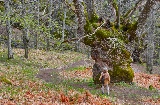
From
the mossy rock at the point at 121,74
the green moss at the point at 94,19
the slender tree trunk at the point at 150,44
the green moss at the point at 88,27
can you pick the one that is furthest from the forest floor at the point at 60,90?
the slender tree trunk at the point at 150,44

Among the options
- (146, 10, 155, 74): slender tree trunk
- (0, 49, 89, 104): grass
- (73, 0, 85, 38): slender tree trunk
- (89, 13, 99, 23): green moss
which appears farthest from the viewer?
(146, 10, 155, 74): slender tree trunk

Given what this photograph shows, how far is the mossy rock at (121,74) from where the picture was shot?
2048 centimetres

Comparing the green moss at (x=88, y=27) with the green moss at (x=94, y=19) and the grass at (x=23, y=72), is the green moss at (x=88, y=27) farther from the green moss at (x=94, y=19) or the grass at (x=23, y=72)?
the grass at (x=23, y=72)

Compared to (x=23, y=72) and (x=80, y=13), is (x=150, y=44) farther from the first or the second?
(x=23, y=72)

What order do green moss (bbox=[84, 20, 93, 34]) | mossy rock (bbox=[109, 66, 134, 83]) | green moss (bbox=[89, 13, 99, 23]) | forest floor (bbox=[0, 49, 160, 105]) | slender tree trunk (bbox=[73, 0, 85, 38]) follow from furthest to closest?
1. green moss (bbox=[89, 13, 99, 23])
2. mossy rock (bbox=[109, 66, 134, 83])
3. green moss (bbox=[84, 20, 93, 34])
4. slender tree trunk (bbox=[73, 0, 85, 38])
5. forest floor (bbox=[0, 49, 160, 105])

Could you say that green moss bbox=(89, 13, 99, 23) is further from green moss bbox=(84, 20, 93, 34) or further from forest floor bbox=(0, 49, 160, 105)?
forest floor bbox=(0, 49, 160, 105)

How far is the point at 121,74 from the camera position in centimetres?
2069

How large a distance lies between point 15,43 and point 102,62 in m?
24.0

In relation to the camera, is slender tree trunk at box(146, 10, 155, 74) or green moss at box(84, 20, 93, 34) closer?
green moss at box(84, 20, 93, 34)

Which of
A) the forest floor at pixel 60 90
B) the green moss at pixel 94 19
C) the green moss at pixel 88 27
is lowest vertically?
the forest floor at pixel 60 90

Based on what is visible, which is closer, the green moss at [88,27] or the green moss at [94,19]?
the green moss at [88,27]

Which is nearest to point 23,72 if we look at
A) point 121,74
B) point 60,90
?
point 60,90

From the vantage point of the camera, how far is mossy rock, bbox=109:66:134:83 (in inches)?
806

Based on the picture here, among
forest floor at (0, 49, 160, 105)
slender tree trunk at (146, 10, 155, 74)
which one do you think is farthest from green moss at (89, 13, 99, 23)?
slender tree trunk at (146, 10, 155, 74)
